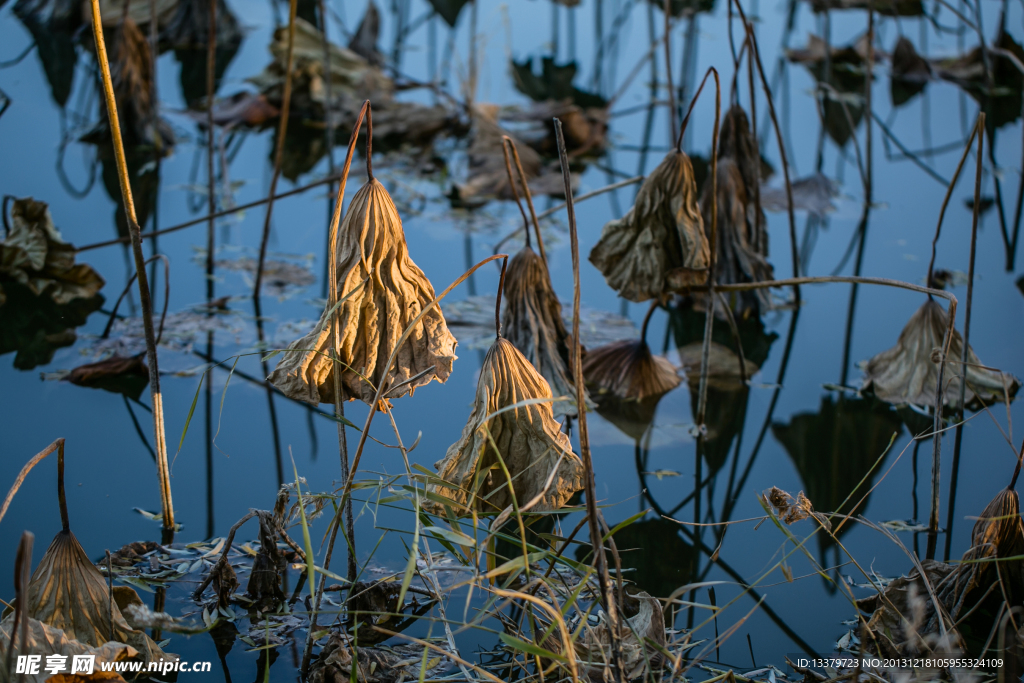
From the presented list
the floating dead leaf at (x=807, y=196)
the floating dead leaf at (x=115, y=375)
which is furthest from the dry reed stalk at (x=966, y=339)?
the floating dead leaf at (x=115, y=375)

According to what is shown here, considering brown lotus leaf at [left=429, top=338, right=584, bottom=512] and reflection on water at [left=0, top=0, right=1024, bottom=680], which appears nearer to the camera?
brown lotus leaf at [left=429, top=338, right=584, bottom=512]

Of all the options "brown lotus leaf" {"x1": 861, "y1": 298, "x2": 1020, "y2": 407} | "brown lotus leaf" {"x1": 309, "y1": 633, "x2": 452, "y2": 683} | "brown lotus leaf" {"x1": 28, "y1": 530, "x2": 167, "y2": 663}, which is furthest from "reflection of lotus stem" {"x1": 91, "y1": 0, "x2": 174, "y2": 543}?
"brown lotus leaf" {"x1": 861, "y1": 298, "x2": 1020, "y2": 407}

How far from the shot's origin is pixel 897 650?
0.85m

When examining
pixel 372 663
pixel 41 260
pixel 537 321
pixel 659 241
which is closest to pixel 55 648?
pixel 372 663

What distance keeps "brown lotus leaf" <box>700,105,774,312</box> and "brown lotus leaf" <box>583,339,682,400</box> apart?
221mm

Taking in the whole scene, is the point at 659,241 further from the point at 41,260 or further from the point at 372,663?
the point at 41,260

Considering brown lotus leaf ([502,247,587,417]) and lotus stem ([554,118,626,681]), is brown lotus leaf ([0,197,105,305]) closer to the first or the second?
brown lotus leaf ([502,247,587,417])

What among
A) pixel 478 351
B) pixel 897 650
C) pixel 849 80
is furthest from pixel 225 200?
pixel 849 80

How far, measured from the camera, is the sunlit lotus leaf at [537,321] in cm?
115

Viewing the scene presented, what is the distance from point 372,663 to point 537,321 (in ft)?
1.65

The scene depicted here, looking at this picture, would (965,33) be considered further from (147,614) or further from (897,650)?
(147,614)

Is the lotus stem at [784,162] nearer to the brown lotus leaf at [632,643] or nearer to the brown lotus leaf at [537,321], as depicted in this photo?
the brown lotus leaf at [537,321]

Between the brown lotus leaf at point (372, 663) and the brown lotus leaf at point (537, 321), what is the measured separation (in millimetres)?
427

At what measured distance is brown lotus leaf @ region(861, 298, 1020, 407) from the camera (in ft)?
4.33
